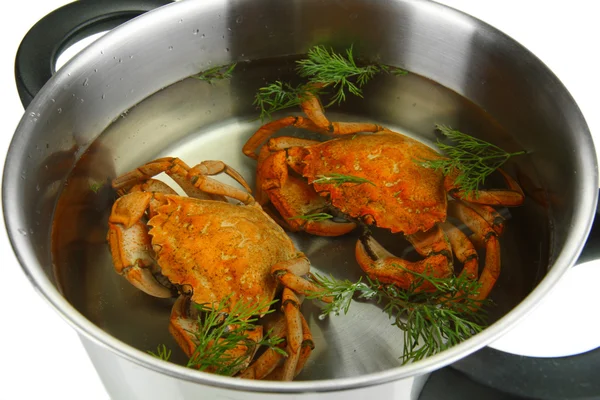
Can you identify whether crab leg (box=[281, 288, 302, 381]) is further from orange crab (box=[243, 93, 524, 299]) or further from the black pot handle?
the black pot handle

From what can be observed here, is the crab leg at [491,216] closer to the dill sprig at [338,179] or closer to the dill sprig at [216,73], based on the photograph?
the dill sprig at [338,179]

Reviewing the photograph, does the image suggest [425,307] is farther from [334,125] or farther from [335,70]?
[335,70]

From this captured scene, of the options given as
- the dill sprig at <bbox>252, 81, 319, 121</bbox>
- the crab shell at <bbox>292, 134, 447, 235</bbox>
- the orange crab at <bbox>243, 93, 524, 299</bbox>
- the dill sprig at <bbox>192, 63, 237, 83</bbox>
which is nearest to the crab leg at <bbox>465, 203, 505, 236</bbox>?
the orange crab at <bbox>243, 93, 524, 299</bbox>

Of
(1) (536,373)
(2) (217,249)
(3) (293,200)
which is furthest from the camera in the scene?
(3) (293,200)

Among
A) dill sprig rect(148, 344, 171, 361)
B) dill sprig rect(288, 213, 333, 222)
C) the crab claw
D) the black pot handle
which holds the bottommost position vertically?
dill sprig rect(148, 344, 171, 361)

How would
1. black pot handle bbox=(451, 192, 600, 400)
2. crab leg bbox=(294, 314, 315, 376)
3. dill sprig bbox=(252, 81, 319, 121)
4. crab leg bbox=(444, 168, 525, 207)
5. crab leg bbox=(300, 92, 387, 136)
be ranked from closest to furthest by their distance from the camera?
1. black pot handle bbox=(451, 192, 600, 400)
2. crab leg bbox=(294, 314, 315, 376)
3. crab leg bbox=(444, 168, 525, 207)
4. crab leg bbox=(300, 92, 387, 136)
5. dill sprig bbox=(252, 81, 319, 121)

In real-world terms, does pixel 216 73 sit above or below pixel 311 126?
above

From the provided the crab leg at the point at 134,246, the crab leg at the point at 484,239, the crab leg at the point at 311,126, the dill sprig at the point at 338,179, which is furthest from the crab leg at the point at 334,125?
the crab leg at the point at 134,246

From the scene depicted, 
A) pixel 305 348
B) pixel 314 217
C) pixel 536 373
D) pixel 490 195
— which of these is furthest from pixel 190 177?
pixel 536 373
